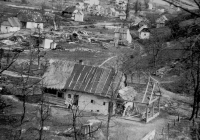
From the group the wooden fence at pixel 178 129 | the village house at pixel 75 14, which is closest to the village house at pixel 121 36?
the village house at pixel 75 14

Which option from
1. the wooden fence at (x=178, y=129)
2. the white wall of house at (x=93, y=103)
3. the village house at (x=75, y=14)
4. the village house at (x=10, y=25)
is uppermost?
the village house at (x=75, y=14)

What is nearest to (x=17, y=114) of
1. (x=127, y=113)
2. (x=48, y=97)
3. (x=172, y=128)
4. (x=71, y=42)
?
(x=48, y=97)

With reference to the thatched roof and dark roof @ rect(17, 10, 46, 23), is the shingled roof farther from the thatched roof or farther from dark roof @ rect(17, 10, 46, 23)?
dark roof @ rect(17, 10, 46, 23)

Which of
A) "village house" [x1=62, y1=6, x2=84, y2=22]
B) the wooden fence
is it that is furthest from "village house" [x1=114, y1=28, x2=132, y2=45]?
the wooden fence

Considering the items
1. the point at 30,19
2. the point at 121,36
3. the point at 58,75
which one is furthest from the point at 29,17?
the point at 58,75

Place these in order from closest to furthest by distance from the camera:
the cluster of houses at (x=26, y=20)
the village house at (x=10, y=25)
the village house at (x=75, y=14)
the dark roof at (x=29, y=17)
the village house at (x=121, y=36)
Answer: the village house at (x=10, y=25) → the cluster of houses at (x=26, y=20) → the village house at (x=121, y=36) → the dark roof at (x=29, y=17) → the village house at (x=75, y=14)

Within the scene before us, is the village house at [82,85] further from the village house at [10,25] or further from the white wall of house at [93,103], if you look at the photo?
the village house at [10,25]

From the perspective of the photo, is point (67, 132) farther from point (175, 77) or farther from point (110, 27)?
point (110, 27)
